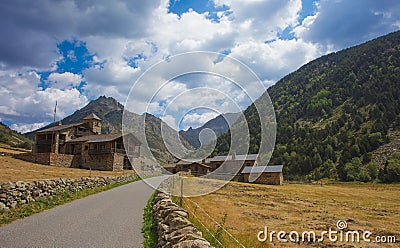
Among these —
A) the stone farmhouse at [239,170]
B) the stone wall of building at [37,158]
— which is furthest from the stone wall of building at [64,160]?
the stone farmhouse at [239,170]

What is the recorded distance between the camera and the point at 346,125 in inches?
5226

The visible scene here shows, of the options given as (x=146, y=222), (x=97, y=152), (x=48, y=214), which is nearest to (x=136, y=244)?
(x=146, y=222)

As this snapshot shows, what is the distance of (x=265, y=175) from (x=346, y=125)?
89.9 m

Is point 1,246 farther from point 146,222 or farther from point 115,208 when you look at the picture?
point 115,208

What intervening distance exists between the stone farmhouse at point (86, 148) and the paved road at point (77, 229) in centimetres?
3648

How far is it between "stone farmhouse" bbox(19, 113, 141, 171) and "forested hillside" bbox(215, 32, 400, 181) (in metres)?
60.2

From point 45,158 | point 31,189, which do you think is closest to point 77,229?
point 31,189

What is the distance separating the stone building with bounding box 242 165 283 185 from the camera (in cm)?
5953

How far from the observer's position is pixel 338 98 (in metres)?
170

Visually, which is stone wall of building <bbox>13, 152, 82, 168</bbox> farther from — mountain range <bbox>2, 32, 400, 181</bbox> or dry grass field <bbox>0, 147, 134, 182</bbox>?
mountain range <bbox>2, 32, 400, 181</bbox>

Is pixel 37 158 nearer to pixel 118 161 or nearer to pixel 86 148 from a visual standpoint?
pixel 86 148

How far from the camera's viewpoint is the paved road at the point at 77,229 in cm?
839

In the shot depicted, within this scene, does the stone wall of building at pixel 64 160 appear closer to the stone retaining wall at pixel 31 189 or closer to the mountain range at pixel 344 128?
the mountain range at pixel 344 128

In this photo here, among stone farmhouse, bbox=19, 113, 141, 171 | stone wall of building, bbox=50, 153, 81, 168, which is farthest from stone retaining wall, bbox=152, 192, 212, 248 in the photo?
stone farmhouse, bbox=19, 113, 141, 171
